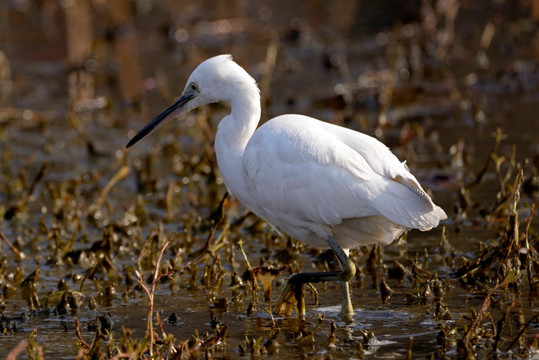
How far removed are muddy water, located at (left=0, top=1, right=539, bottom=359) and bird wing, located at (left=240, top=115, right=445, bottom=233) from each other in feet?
1.86

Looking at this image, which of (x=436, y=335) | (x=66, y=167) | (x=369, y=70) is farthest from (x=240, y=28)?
(x=436, y=335)

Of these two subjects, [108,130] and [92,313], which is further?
[108,130]

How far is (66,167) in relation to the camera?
872 cm

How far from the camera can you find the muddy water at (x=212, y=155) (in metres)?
5.02

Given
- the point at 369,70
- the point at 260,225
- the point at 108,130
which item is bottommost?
the point at 260,225

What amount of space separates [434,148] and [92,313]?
4109 mm

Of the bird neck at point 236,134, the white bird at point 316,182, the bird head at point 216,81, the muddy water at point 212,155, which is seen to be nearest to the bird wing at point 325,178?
the white bird at point 316,182

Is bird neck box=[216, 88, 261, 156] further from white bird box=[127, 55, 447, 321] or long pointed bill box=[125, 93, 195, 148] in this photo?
long pointed bill box=[125, 93, 195, 148]

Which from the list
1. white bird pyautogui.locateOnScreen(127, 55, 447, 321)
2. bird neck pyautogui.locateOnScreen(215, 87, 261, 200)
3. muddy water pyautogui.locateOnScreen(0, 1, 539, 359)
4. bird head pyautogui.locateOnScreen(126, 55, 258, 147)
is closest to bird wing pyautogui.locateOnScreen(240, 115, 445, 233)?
white bird pyautogui.locateOnScreen(127, 55, 447, 321)

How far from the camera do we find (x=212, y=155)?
768 centimetres

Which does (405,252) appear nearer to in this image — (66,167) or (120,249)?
(120,249)

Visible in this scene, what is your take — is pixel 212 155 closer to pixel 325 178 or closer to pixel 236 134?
pixel 236 134

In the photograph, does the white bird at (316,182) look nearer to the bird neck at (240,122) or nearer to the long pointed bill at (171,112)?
the bird neck at (240,122)

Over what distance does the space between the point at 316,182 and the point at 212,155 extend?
2.95m
